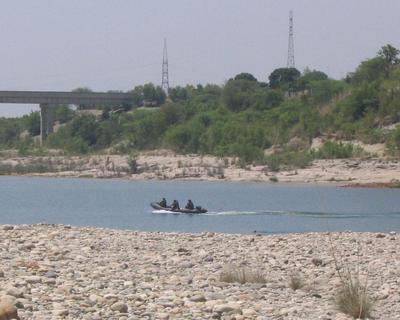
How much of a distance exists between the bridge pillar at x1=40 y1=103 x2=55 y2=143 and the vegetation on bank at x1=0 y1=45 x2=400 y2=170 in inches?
90.0

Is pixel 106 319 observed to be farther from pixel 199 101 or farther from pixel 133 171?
pixel 199 101

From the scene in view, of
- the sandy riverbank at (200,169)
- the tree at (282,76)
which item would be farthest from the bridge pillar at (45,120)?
the tree at (282,76)

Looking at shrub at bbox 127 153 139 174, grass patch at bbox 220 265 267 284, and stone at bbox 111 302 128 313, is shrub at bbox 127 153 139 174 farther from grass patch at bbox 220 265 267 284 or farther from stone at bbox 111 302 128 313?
stone at bbox 111 302 128 313

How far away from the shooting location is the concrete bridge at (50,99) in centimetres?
14225

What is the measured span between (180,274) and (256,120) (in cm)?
10531

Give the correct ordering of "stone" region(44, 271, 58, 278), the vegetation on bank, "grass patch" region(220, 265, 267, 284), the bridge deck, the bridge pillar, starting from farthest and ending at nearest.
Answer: the bridge pillar → the bridge deck → the vegetation on bank → "grass patch" region(220, 265, 267, 284) → "stone" region(44, 271, 58, 278)

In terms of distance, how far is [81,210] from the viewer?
6153cm

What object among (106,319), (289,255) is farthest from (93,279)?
(289,255)

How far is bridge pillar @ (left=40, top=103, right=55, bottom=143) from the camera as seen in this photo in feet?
480

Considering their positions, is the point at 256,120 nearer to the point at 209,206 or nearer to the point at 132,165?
the point at 132,165

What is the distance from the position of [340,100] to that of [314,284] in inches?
3926

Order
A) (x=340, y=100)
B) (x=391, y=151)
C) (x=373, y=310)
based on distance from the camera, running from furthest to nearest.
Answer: (x=340, y=100) → (x=391, y=151) → (x=373, y=310)

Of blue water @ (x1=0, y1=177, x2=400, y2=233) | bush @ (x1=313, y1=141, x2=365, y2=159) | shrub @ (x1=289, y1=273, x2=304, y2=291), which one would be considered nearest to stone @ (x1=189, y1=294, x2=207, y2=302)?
shrub @ (x1=289, y1=273, x2=304, y2=291)

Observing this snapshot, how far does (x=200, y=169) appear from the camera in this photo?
3930 inches
